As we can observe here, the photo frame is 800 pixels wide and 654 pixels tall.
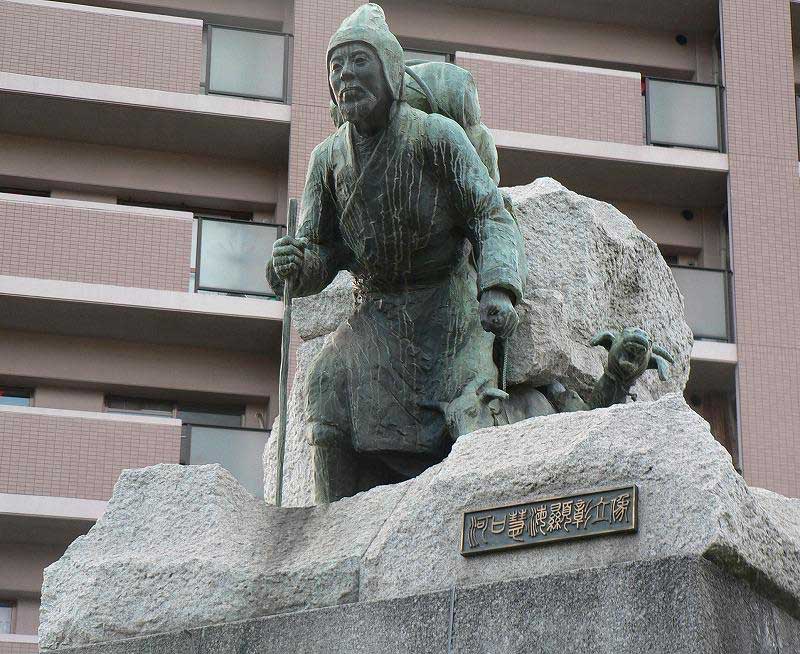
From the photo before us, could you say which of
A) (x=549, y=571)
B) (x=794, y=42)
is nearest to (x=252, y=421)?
(x=794, y=42)

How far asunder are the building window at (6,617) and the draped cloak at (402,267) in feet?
35.4

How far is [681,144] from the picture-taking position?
60.1ft

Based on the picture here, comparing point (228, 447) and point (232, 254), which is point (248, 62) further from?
point (228, 447)

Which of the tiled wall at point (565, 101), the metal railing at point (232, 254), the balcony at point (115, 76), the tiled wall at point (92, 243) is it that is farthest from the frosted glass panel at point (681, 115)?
the tiled wall at point (92, 243)

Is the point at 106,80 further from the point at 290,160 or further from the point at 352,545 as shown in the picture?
the point at 352,545

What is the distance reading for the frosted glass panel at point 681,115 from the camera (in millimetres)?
18328

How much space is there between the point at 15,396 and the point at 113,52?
3.67 metres

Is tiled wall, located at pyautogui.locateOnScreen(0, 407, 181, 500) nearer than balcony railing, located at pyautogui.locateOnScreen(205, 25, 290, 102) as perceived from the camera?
Yes

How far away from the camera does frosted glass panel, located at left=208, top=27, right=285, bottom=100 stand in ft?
59.3

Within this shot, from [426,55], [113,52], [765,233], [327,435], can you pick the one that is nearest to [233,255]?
[113,52]

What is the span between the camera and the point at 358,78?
18.9 feet

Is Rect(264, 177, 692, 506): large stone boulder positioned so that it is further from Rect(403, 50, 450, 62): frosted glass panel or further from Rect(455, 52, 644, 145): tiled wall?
Rect(403, 50, 450, 62): frosted glass panel

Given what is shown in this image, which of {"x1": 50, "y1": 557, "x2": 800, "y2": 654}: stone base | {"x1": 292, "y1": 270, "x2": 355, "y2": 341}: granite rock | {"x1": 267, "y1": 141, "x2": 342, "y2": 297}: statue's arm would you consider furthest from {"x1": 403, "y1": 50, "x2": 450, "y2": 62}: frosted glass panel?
{"x1": 50, "y1": 557, "x2": 800, "y2": 654}: stone base

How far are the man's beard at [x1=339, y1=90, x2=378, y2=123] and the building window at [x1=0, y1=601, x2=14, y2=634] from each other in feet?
37.6
